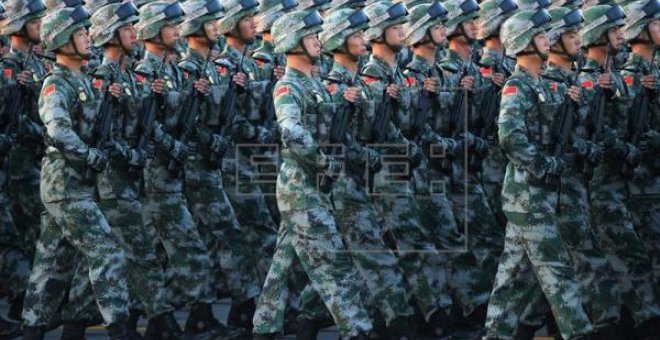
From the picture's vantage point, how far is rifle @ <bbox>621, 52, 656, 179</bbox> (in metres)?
15.5

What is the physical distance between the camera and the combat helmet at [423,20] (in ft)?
54.2

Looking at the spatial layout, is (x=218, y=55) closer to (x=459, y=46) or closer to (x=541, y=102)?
(x=459, y=46)

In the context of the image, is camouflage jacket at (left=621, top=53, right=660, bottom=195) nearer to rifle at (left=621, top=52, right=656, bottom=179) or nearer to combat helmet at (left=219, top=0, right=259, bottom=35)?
rifle at (left=621, top=52, right=656, bottom=179)

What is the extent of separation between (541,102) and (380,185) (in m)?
1.90

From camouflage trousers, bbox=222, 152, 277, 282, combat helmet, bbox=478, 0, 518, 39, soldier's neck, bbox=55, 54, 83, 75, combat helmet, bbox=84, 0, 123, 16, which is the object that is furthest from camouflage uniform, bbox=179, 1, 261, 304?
combat helmet, bbox=478, 0, 518, 39

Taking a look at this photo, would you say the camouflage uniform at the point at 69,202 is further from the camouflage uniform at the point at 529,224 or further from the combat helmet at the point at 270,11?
the combat helmet at the point at 270,11

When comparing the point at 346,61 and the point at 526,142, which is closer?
the point at 526,142

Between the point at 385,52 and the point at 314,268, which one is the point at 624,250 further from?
the point at 314,268

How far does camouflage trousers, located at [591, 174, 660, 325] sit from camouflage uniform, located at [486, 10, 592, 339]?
121cm

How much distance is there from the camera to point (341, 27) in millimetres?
15078

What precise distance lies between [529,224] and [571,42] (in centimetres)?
134

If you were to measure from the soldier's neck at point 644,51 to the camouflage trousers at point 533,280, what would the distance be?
213 cm

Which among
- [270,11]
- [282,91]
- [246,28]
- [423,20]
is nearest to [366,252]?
[282,91]

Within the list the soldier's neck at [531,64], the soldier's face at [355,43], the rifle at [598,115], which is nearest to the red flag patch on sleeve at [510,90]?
the soldier's neck at [531,64]
